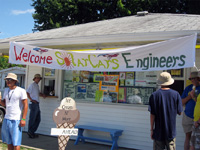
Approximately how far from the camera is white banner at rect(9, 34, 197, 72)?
475cm

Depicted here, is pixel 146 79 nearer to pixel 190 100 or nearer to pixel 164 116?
pixel 190 100

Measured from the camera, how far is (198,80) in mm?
4711

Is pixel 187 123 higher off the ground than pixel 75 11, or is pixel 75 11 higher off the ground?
pixel 75 11

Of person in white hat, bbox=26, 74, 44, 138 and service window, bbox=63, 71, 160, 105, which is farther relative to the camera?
person in white hat, bbox=26, 74, 44, 138

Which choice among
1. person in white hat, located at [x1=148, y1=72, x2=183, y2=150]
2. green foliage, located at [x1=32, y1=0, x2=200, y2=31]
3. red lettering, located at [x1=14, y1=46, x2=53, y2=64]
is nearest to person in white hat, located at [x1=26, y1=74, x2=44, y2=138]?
red lettering, located at [x1=14, y1=46, x2=53, y2=64]

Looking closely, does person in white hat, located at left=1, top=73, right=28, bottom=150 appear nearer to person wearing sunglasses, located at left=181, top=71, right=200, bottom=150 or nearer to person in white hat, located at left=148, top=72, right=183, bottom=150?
person in white hat, located at left=148, top=72, right=183, bottom=150

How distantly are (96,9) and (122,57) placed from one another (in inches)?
637

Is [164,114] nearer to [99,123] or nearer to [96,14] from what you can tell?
[99,123]

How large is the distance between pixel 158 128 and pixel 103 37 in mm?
3019

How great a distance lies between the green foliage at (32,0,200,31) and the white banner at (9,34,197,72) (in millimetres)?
13569

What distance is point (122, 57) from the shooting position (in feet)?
17.9

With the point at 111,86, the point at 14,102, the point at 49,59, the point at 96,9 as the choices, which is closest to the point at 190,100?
the point at 111,86

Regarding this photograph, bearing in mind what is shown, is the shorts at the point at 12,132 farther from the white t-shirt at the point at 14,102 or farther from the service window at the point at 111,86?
the service window at the point at 111,86

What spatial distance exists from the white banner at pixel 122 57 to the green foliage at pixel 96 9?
1357cm
